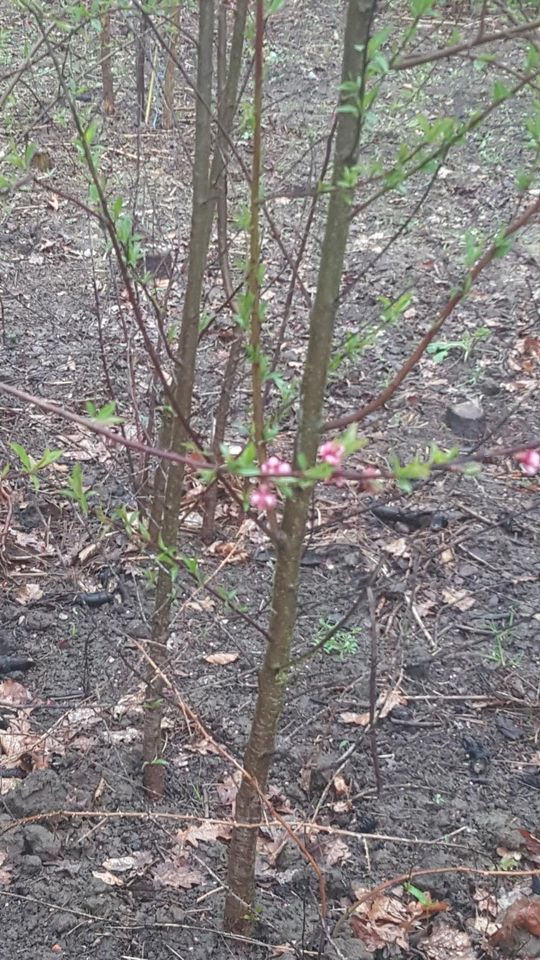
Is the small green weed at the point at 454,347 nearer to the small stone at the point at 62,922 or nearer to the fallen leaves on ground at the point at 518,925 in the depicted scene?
the fallen leaves on ground at the point at 518,925

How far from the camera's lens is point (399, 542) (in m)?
3.60

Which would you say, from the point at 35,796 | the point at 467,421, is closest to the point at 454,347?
the point at 467,421

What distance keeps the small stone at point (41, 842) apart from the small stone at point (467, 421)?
2.53m

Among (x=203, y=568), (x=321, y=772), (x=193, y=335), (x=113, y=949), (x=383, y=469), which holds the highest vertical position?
(x=193, y=335)

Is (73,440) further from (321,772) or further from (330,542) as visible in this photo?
(321,772)

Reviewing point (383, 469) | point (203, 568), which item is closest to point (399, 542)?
point (383, 469)

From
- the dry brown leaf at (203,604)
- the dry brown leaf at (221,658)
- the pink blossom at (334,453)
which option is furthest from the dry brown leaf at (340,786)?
the pink blossom at (334,453)

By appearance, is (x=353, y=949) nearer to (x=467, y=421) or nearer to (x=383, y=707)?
(x=383, y=707)

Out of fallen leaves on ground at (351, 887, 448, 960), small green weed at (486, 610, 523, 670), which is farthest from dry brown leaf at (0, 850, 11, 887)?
small green weed at (486, 610, 523, 670)

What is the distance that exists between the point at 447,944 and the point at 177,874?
73 cm

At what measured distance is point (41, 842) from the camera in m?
2.45

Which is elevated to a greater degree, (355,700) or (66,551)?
(66,551)

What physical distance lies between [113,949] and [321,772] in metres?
0.78

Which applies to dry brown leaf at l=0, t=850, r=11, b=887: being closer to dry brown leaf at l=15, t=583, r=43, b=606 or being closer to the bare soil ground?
the bare soil ground
